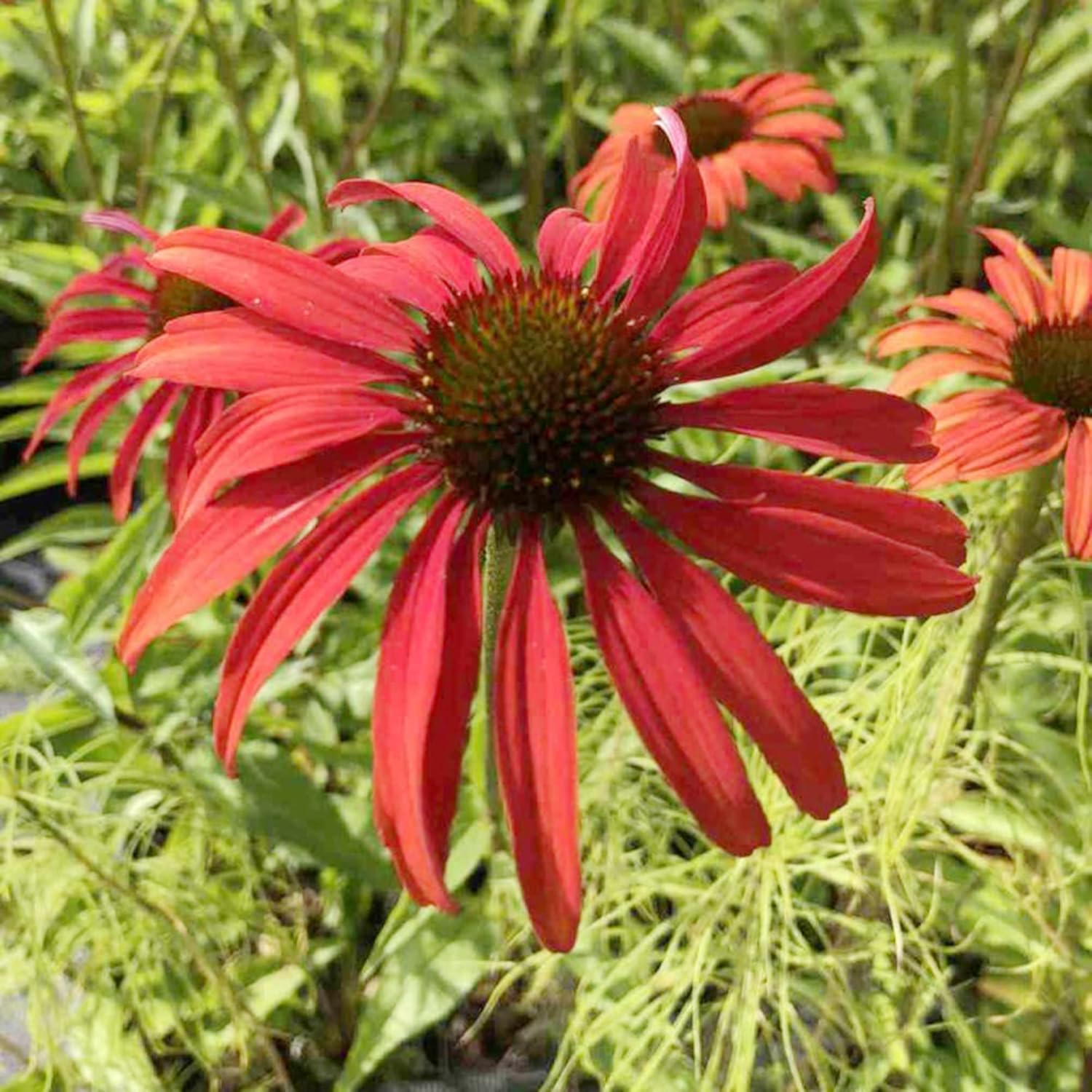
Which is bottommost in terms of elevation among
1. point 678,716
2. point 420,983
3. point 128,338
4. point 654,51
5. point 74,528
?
point 420,983

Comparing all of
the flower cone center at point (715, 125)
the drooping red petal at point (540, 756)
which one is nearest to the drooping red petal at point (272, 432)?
the drooping red petal at point (540, 756)

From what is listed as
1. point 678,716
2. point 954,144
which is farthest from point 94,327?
point 954,144

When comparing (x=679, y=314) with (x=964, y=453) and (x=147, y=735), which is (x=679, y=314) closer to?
(x=964, y=453)

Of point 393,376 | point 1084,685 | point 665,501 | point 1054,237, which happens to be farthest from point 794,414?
point 1054,237

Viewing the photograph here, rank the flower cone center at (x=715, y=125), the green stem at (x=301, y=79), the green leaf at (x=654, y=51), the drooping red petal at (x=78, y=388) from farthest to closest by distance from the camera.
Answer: the green leaf at (x=654, y=51) → the flower cone center at (x=715, y=125) → the green stem at (x=301, y=79) → the drooping red petal at (x=78, y=388)

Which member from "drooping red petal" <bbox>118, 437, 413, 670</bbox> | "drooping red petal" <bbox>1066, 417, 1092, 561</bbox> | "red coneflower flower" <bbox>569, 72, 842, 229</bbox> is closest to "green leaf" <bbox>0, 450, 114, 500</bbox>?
"red coneflower flower" <bbox>569, 72, 842, 229</bbox>

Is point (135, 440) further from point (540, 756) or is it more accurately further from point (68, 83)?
point (540, 756)

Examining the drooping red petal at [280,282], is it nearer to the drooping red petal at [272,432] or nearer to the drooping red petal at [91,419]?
the drooping red petal at [272,432]
